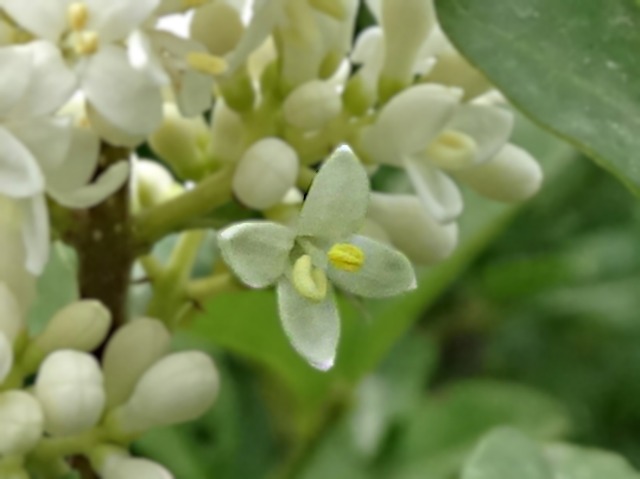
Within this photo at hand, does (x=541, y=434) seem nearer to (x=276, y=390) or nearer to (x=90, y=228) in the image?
(x=276, y=390)

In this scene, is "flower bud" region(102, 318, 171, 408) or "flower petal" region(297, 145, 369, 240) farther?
"flower bud" region(102, 318, 171, 408)

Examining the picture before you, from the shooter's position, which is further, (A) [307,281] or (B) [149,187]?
(B) [149,187]

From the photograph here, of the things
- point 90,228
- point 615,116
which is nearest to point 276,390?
point 90,228

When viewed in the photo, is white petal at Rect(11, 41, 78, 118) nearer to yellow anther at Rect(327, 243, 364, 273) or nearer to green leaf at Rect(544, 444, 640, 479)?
yellow anther at Rect(327, 243, 364, 273)

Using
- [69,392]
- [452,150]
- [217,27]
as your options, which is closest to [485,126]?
[452,150]

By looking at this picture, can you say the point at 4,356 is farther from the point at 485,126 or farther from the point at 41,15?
the point at 485,126

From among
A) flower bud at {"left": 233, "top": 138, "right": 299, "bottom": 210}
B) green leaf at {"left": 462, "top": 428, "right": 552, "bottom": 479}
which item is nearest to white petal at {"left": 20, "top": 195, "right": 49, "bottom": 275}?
flower bud at {"left": 233, "top": 138, "right": 299, "bottom": 210}
